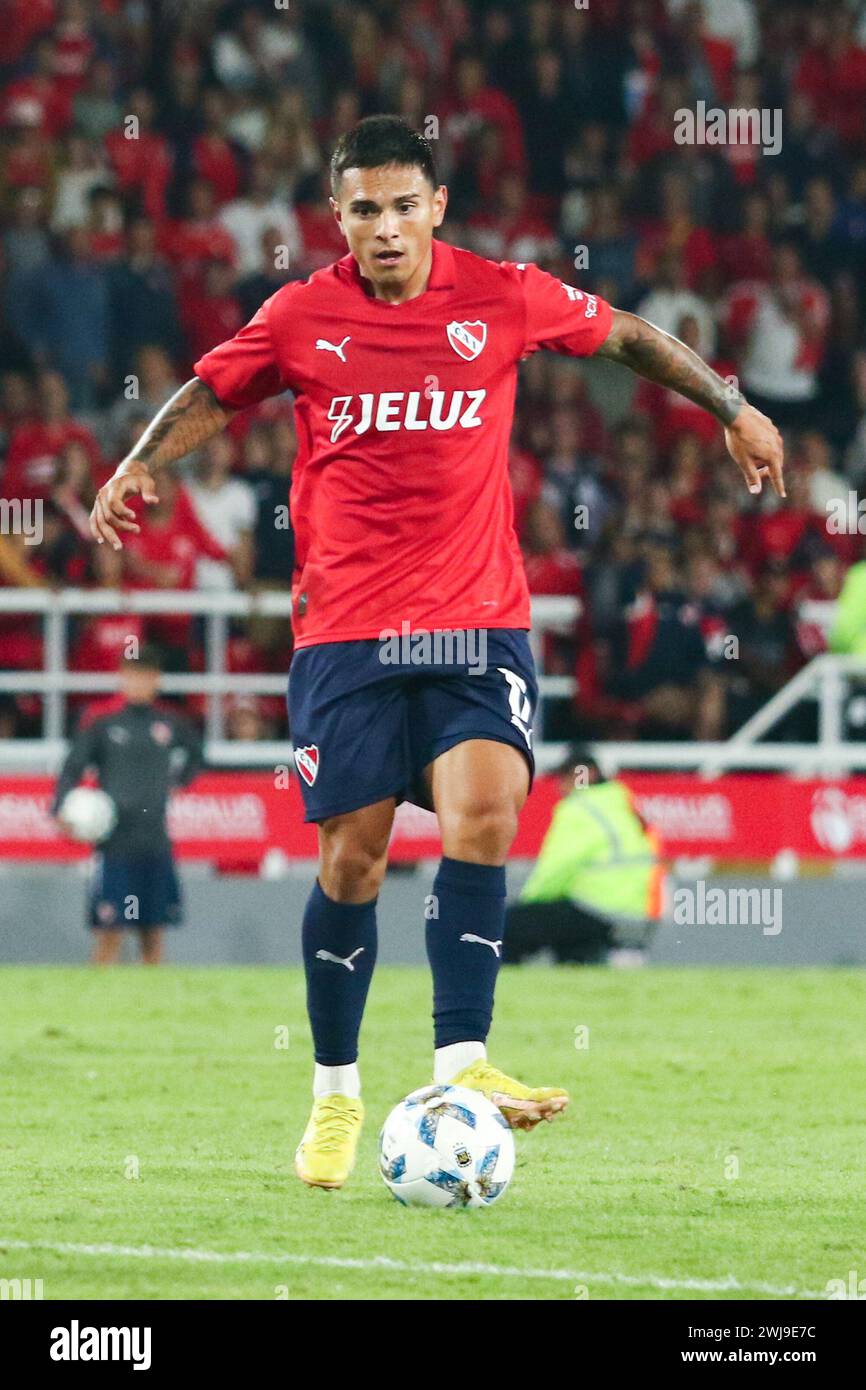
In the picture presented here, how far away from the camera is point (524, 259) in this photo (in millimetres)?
16328

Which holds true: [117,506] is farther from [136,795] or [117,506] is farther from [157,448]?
[136,795]

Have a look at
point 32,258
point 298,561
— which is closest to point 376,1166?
point 298,561

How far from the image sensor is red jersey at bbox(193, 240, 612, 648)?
18.9ft

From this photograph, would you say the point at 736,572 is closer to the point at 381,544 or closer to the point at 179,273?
the point at 179,273

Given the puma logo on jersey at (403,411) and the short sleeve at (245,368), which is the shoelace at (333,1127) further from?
the short sleeve at (245,368)

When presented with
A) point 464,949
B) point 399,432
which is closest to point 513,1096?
point 464,949

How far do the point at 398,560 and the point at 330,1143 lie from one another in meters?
1.38

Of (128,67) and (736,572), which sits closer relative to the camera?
(736,572)

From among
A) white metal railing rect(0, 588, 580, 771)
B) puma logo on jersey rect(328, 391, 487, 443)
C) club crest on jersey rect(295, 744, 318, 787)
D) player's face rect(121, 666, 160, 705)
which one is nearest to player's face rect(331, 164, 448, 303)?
puma logo on jersey rect(328, 391, 487, 443)

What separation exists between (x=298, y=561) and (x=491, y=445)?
1.87ft

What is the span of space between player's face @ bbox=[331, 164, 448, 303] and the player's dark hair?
18 millimetres

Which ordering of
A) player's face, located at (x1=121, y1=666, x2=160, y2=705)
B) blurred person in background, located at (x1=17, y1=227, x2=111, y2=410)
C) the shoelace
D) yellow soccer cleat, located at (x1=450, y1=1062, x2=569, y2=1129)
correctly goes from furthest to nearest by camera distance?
blurred person in background, located at (x1=17, y1=227, x2=111, y2=410) → player's face, located at (x1=121, y1=666, x2=160, y2=705) → the shoelace → yellow soccer cleat, located at (x1=450, y1=1062, x2=569, y2=1129)

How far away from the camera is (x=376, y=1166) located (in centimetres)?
612

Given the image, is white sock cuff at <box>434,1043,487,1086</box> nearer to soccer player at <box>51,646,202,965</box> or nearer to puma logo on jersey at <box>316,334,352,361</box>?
puma logo on jersey at <box>316,334,352,361</box>
